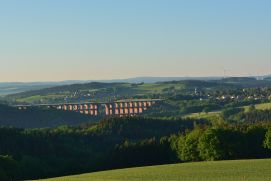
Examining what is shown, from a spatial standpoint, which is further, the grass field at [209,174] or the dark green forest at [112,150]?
the dark green forest at [112,150]

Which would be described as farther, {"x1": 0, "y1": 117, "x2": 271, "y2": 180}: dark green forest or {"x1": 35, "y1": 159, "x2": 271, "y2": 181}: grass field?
{"x1": 0, "y1": 117, "x2": 271, "y2": 180}: dark green forest

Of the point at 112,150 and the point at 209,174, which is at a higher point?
the point at 209,174

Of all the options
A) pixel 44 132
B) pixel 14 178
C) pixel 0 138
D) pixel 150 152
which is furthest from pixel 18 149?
pixel 14 178

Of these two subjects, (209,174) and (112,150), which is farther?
(112,150)

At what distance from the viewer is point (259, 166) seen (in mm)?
75438

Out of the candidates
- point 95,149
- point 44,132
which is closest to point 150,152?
point 95,149

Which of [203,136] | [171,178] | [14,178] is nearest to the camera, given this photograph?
[171,178]

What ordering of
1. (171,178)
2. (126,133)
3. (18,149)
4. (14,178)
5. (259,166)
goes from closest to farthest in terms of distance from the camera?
1. (171,178)
2. (259,166)
3. (14,178)
4. (18,149)
5. (126,133)

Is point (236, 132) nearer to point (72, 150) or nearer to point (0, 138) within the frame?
point (72, 150)

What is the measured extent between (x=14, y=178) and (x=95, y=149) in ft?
200

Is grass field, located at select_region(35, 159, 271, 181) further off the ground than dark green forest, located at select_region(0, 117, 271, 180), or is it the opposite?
grass field, located at select_region(35, 159, 271, 181)

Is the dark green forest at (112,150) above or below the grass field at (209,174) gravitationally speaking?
below

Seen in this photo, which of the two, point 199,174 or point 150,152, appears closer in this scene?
point 199,174

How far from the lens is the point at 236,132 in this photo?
12469 cm
